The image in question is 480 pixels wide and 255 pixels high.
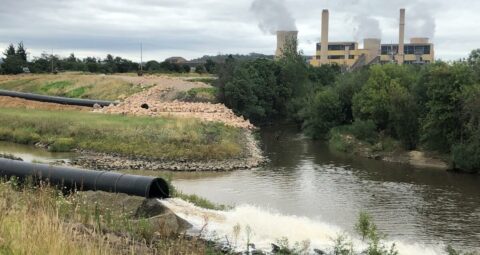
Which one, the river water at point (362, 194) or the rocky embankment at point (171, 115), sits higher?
the rocky embankment at point (171, 115)

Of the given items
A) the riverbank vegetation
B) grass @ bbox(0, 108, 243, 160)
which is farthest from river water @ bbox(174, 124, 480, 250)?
grass @ bbox(0, 108, 243, 160)

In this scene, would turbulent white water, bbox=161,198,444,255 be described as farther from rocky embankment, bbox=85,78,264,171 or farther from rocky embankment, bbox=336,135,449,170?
rocky embankment, bbox=336,135,449,170

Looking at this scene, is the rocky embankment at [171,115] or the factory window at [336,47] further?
the factory window at [336,47]

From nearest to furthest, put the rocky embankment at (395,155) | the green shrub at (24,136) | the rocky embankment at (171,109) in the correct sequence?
1. the rocky embankment at (395,155)
2. the green shrub at (24,136)
3. the rocky embankment at (171,109)

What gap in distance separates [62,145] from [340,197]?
91.1 feet

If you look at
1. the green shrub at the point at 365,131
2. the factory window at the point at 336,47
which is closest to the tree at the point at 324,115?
the green shrub at the point at 365,131

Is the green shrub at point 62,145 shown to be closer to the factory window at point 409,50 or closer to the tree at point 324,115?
the tree at point 324,115

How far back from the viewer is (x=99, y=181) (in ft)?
76.2

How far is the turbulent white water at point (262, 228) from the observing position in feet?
65.9

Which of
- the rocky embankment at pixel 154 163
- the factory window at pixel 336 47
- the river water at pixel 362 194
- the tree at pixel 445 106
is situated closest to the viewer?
the river water at pixel 362 194

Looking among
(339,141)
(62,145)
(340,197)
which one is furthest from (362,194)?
(62,145)

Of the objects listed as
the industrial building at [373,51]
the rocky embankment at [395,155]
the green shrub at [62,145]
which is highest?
the industrial building at [373,51]

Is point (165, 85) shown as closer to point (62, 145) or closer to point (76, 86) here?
point (76, 86)

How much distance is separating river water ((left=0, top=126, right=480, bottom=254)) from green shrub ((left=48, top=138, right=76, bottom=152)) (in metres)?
1.15
